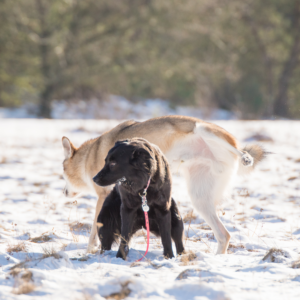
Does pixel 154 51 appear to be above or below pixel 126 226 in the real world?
above

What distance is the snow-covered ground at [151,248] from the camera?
2221 millimetres

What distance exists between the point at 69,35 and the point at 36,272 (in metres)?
18.0

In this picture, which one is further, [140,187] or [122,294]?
[140,187]

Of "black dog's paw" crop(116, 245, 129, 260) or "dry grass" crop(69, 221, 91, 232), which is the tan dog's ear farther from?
"black dog's paw" crop(116, 245, 129, 260)

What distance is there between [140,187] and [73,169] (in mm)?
2010

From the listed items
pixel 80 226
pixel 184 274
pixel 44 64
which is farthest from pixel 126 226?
pixel 44 64

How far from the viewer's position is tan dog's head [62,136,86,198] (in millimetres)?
4598

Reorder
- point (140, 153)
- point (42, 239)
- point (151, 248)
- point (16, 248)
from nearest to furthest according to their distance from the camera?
point (140, 153), point (16, 248), point (151, 248), point (42, 239)

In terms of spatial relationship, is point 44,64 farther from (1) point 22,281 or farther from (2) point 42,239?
(1) point 22,281

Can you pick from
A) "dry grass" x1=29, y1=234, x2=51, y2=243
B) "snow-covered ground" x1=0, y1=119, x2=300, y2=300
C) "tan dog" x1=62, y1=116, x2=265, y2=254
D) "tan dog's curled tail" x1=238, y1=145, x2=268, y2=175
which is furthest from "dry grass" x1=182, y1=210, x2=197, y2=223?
"dry grass" x1=29, y1=234, x2=51, y2=243

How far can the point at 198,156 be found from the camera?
154 inches

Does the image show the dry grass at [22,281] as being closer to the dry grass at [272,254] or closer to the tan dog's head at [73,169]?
the dry grass at [272,254]

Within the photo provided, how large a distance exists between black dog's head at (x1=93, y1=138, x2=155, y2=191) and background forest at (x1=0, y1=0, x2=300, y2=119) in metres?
14.6

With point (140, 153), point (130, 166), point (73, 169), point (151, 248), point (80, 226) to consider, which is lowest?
point (80, 226)
